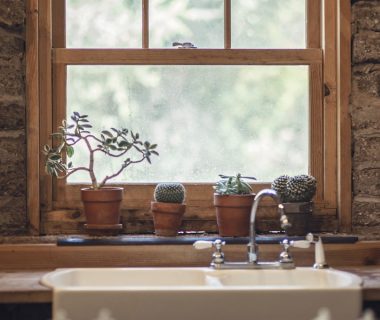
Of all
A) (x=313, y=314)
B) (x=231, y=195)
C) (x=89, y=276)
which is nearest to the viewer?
(x=313, y=314)

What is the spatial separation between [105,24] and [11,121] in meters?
0.52

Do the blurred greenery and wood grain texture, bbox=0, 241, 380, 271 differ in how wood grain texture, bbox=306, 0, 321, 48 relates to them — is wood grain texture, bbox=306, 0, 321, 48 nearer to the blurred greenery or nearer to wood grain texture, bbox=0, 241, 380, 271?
the blurred greenery

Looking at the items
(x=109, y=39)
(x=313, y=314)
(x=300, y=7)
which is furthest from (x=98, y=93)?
(x=313, y=314)

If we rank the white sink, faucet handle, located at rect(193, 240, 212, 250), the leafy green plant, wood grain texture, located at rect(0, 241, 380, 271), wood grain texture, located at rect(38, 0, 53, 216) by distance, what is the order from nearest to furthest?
the white sink → faucet handle, located at rect(193, 240, 212, 250) → wood grain texture, located at rect(0, 241, 380, 271) → the leafy green plant → wood grain texture, located at rect(38, 0, 53, 216)

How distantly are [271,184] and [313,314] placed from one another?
775 mm

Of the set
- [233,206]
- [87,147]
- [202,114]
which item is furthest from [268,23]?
[87,147]

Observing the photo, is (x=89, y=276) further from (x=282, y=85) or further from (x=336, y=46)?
(x=336, y=46)

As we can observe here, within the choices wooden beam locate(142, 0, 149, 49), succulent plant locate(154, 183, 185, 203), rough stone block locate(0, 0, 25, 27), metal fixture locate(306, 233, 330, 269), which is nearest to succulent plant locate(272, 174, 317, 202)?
metal fixture locate(306, 233, 330, 269)

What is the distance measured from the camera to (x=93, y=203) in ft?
8.70

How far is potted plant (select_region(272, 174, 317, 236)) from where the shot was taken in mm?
2648

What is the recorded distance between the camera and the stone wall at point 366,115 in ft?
8.98

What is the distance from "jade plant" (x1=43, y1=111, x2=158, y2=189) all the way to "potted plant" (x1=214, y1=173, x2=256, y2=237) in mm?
291

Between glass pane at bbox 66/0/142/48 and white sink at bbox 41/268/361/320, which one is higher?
glass pane at bbox 66/0/142/48

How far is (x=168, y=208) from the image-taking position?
2648 mm
